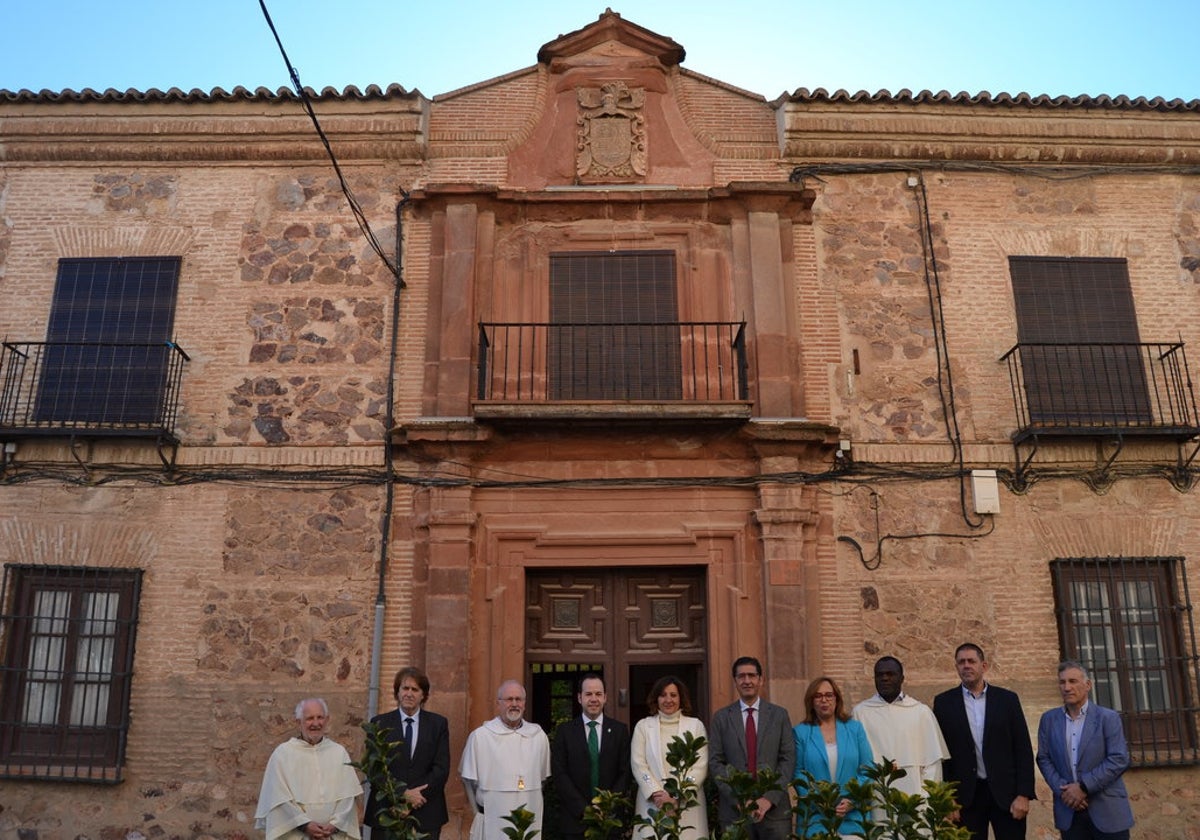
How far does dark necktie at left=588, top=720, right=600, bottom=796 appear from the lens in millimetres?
6152

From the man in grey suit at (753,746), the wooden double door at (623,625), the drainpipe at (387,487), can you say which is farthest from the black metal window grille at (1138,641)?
the drainpipe at (387,487)

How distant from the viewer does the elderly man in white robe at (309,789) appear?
561 centimetres

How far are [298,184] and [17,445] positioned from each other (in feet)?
11.1

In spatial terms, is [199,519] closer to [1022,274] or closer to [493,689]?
[493,689]

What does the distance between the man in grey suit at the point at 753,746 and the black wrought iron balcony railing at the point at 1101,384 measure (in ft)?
13.4

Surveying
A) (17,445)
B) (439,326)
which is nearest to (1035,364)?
(439,326)

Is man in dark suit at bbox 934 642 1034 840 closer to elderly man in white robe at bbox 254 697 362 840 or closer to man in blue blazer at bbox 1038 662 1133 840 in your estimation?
man in blue blazer at bbox 1038 662 1133 840

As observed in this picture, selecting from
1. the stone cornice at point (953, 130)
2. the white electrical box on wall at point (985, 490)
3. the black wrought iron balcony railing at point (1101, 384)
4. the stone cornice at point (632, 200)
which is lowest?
the white electrical box on wall at point (985, 490)

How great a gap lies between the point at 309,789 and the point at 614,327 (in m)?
4.82

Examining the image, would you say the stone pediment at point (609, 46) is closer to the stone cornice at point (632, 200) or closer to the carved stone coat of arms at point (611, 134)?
the carved stone coat of arms at point (611, 134)

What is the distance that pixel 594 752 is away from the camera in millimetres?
6195

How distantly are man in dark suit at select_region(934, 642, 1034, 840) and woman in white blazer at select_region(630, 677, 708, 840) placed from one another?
5.02 feet

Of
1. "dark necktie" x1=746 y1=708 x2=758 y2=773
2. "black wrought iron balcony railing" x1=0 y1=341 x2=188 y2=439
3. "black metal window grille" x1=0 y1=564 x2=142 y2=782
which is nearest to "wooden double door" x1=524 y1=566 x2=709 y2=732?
"dark necktie" x1=746 y1=708 x2=758 y2=773

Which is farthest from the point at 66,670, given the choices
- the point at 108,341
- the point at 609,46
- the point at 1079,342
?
the point at 1079,342
